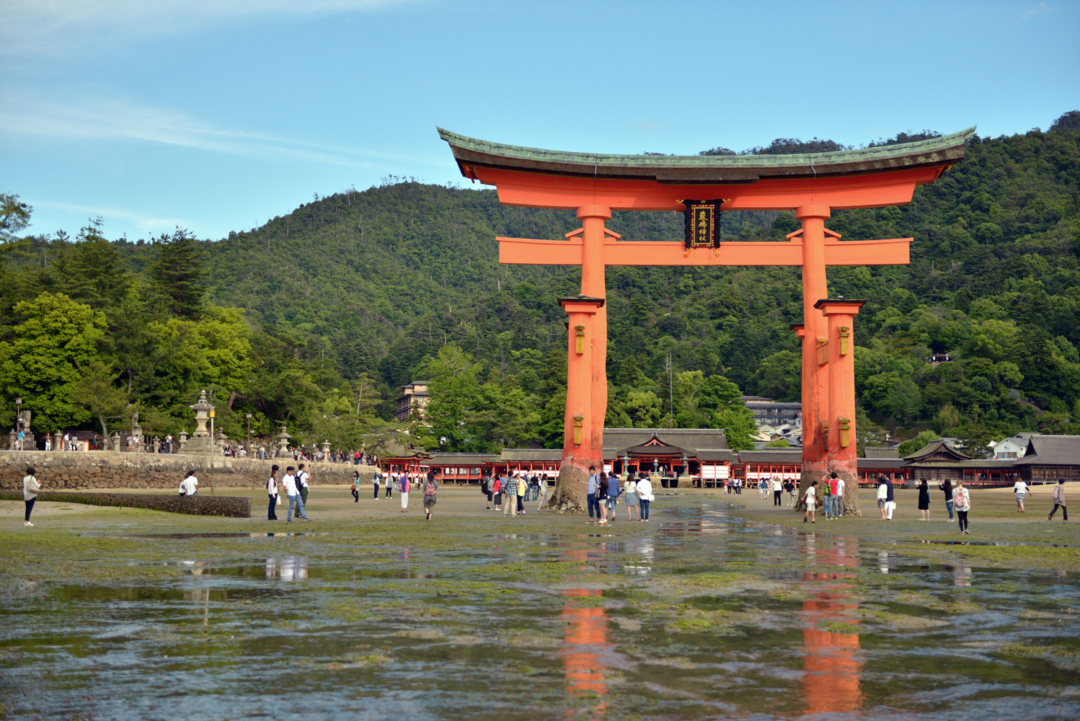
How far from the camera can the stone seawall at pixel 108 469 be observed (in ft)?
122

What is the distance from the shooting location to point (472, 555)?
14727 mm

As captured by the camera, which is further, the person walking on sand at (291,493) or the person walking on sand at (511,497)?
the person walking on sand at (511,497)

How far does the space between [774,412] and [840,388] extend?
96951mm

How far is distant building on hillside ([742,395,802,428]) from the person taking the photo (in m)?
119

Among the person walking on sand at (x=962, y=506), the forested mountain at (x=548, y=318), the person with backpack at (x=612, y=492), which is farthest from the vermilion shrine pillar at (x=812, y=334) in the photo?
the forested mountain at (x=548, y=318)

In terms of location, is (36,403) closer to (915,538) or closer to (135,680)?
(915,538)

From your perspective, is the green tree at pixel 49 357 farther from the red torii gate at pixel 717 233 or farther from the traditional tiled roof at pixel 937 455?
the traditional tiled roof at pixel 937 455

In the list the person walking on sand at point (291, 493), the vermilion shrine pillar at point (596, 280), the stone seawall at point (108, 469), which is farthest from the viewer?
the stone seawall at point (108, 469)

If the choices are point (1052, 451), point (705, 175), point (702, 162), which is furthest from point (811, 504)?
point (1052, 451)

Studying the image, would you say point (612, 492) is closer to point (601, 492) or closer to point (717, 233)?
point (601, 492)

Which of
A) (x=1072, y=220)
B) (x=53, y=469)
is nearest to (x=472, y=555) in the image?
(x=53, y=469)

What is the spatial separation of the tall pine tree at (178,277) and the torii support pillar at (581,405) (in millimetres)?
49436

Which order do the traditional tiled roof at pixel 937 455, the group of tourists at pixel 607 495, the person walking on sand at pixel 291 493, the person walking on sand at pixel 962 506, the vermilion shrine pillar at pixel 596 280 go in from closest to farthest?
the person walking on sand at pixel 962 506
the person walking on sand at pixel 291 493
the group of tourists at pixel 607 495
the vermilion shrine pillar at pixel 596 280
the traditional tiled roof at pixel 937 455

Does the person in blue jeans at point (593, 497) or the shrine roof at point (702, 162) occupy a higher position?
the shrine roof at point (702, 162)
